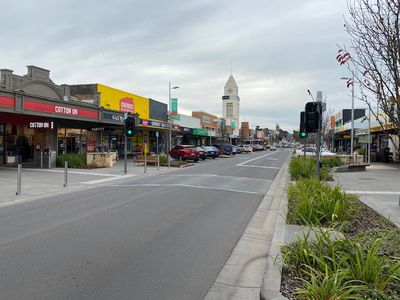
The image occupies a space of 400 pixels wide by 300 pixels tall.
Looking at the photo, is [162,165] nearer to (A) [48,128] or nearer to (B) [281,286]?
(A) [48,128]

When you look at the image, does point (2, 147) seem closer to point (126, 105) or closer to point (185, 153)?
point (126, 105)

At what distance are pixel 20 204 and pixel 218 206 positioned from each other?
5927mm

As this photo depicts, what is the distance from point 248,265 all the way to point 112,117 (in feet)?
80.9

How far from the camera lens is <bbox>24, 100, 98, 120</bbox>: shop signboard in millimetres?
20913

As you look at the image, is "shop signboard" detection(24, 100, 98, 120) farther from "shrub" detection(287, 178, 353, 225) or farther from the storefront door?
"shrub" detection(287, 178, 353, 225)

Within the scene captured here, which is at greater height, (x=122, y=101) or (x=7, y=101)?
(x=122, y=101)

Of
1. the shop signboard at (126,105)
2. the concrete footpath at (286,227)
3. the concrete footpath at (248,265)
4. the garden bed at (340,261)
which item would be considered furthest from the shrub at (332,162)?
the shop signboard at (126,105)

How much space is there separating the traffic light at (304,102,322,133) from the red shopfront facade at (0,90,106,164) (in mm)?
15465

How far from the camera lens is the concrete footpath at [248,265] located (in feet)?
15.1

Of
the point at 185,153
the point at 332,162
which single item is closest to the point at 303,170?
the point at 332,162

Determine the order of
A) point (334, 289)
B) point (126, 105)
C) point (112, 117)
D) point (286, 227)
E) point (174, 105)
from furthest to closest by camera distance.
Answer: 1. point (174, 105)
2. point (126, 105)
3. point (112, 117)
4. point (286, 227)
5. point (334, 289)

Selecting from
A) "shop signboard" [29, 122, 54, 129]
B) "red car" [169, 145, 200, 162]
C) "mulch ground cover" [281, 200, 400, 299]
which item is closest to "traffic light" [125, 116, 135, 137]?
"shop signboard" [29, 122, 54, 129]

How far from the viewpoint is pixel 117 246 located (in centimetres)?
639

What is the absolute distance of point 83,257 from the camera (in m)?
5.76
